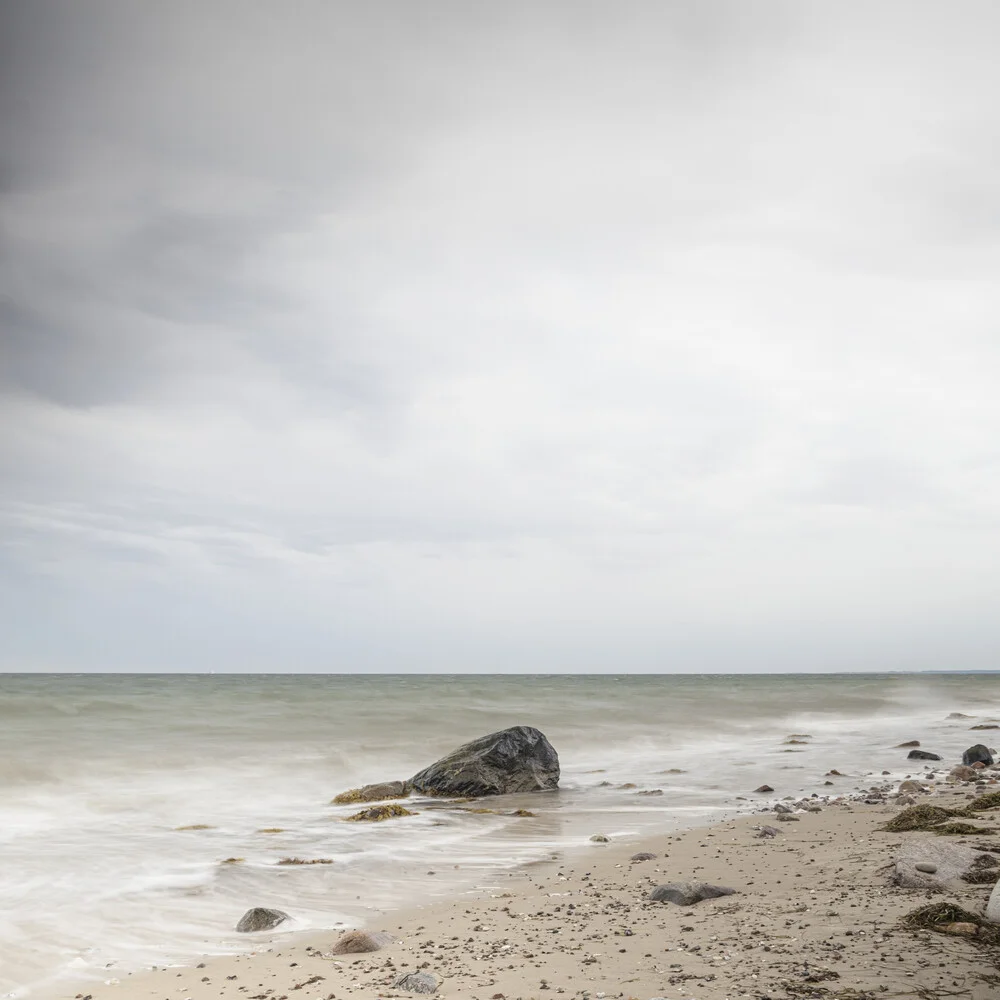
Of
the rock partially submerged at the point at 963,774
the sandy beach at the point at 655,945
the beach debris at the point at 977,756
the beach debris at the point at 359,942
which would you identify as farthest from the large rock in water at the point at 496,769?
the beach debris at the point at 977,756

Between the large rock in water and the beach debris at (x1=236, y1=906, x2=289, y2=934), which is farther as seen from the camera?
the large rock in water

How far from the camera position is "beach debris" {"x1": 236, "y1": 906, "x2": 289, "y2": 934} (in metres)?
7.00

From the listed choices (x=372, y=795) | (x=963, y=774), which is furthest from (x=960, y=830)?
(x=372, y=795)

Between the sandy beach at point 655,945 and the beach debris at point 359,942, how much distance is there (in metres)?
0.10

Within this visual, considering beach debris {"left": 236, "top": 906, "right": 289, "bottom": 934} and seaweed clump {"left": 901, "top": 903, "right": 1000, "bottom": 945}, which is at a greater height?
seaweed clump {"left": 901, "top": 903, "right": 1000, "bottom": 945}

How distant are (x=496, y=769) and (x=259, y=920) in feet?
26.2

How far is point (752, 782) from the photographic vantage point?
15672 millimetres

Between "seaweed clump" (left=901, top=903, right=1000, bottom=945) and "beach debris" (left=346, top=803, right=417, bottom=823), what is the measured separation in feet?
28.2

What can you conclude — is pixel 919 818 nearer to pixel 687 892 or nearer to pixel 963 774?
pixel 687 892

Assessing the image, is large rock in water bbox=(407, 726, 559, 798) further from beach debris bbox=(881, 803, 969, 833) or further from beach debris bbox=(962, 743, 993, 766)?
beach debris bbox=(962, 743, 993, 766)

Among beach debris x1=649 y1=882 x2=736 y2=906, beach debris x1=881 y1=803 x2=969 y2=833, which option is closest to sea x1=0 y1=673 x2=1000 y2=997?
beach debris x1=649 y1=882 x2=736 y2=906

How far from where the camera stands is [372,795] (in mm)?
14453

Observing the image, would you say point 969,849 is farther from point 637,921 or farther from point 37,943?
point 37,943

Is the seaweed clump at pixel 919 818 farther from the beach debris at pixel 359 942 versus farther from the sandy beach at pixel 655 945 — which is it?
the beach debris at pixel 359 942
